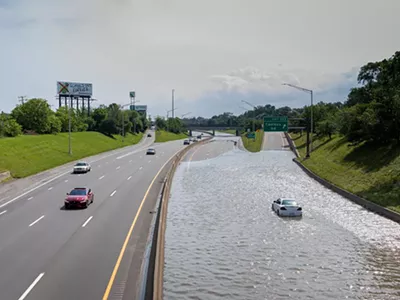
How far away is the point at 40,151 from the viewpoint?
76.4 meters

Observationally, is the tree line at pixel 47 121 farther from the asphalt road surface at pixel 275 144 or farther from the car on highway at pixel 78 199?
the car on highway at pixel 78 199

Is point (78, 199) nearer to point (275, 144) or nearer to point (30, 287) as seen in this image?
point (30, 287)

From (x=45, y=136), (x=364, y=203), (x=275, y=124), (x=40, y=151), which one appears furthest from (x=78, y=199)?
(x=45, y=136)

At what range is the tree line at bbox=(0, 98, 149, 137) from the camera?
292 feet

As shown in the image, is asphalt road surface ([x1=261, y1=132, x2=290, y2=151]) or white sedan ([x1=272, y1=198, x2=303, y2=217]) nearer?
white sedan ([x1=272, y1=198, x2=303, y2=217])

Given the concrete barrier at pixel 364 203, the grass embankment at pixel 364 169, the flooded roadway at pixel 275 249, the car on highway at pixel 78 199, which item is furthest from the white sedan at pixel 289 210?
the car on highway at pixel 78 199

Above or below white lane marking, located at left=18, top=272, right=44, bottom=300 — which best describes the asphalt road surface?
above

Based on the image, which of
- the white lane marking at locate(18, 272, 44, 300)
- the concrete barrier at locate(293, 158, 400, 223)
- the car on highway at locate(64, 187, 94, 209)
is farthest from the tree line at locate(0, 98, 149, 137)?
the white lane marking at locate(18, 272, 44, 300)

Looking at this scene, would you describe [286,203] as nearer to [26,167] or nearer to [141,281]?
[141,281]

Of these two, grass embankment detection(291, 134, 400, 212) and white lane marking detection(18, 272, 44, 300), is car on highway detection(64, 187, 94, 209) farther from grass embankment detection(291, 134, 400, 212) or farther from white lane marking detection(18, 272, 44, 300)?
grass embankment detection(291, 134, 400, 212)

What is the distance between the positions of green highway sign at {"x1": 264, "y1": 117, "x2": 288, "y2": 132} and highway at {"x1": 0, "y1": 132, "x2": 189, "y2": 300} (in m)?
40.8

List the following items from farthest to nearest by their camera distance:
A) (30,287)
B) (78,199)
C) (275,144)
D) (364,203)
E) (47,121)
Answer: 1. (275,144)
2. (47,121)
3. (364,203)
4. (78,199)
5. (30,287)

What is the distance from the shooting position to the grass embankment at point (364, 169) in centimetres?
4319

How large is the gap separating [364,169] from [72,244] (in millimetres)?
42212
